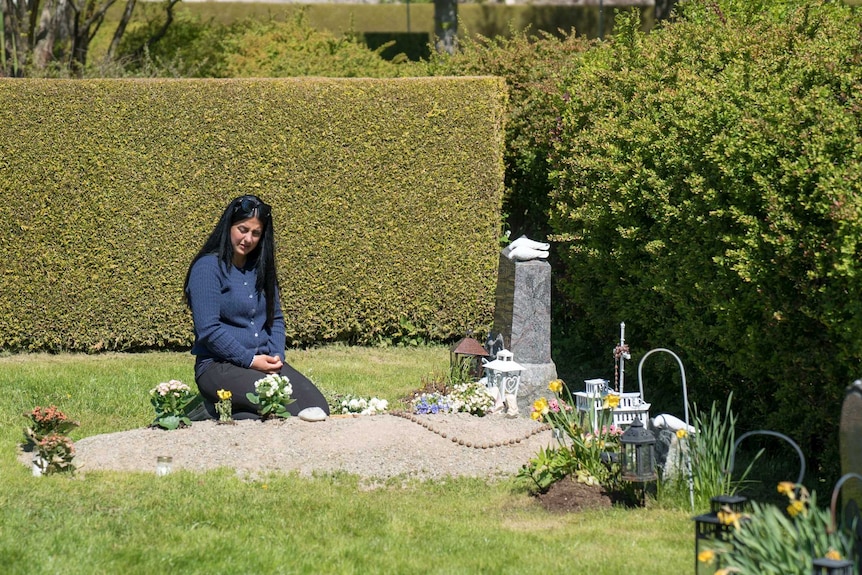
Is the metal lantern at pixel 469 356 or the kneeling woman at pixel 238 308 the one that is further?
the metal lantern at pixel 469 356

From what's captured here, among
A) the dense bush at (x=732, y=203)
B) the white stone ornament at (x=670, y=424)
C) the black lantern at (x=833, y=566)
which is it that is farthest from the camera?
the white stone ornament at (x=670, y=424)

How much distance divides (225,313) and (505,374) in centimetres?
186

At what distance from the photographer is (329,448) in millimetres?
6102

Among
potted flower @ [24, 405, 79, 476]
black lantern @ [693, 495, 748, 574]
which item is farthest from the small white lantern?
black lantern @ [693, 495, 748, 574]

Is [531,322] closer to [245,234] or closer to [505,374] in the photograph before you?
[505,374]

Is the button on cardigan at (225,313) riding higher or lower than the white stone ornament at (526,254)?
lower

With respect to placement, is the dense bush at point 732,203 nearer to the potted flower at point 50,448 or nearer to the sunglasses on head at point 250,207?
the sunglasses on head at point 250,207

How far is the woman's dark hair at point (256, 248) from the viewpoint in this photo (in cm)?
674

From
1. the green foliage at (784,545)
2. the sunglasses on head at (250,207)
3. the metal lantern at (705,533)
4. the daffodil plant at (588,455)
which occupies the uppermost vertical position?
the sunglasses on head at (250,207)

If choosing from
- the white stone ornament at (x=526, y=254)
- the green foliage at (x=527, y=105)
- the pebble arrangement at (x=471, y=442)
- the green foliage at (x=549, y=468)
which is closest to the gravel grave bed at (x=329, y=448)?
the pebble arrangement at (x=471, y=442)

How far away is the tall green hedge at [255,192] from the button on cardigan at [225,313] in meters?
2.97

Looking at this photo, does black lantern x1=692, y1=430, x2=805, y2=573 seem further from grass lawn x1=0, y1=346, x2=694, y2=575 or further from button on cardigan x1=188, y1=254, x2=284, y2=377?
button on cardigan x1=188, y1=254, x2=284, y2=377

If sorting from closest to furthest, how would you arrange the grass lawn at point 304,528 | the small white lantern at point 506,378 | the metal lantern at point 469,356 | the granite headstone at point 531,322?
the grass lawn at point 304,528 < the small white lantern at point 506,378 < the granite headstone at point 531,322 < the metal lantern at point 469,356

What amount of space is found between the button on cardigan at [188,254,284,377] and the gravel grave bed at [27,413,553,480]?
495 mm
